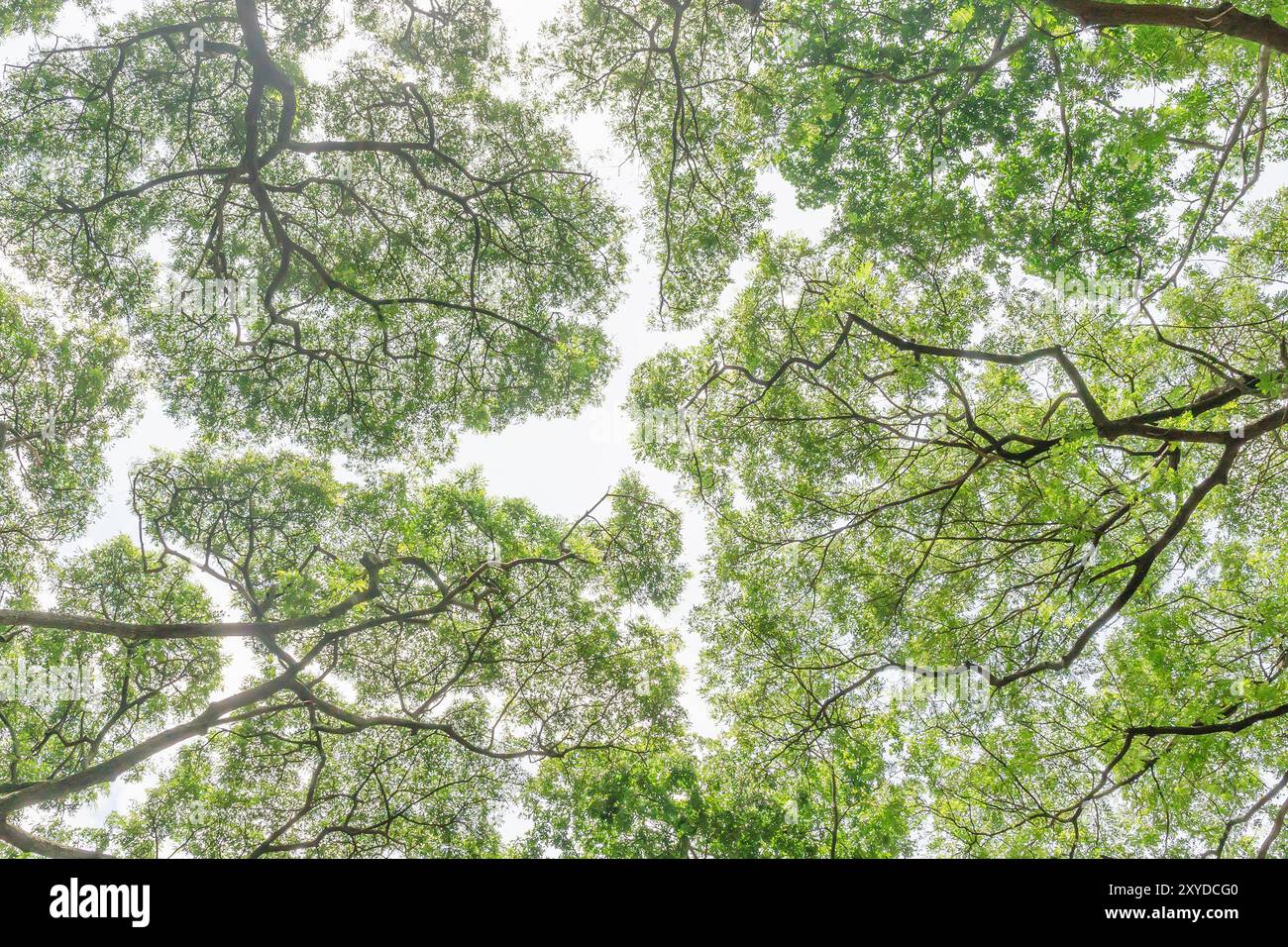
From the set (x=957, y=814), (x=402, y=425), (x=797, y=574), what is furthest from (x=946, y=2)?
(x=957, y=814)

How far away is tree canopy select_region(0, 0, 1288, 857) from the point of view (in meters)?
7.28

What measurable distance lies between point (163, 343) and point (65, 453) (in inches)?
103

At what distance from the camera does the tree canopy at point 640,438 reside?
7281mm

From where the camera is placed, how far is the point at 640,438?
938 centimetres
